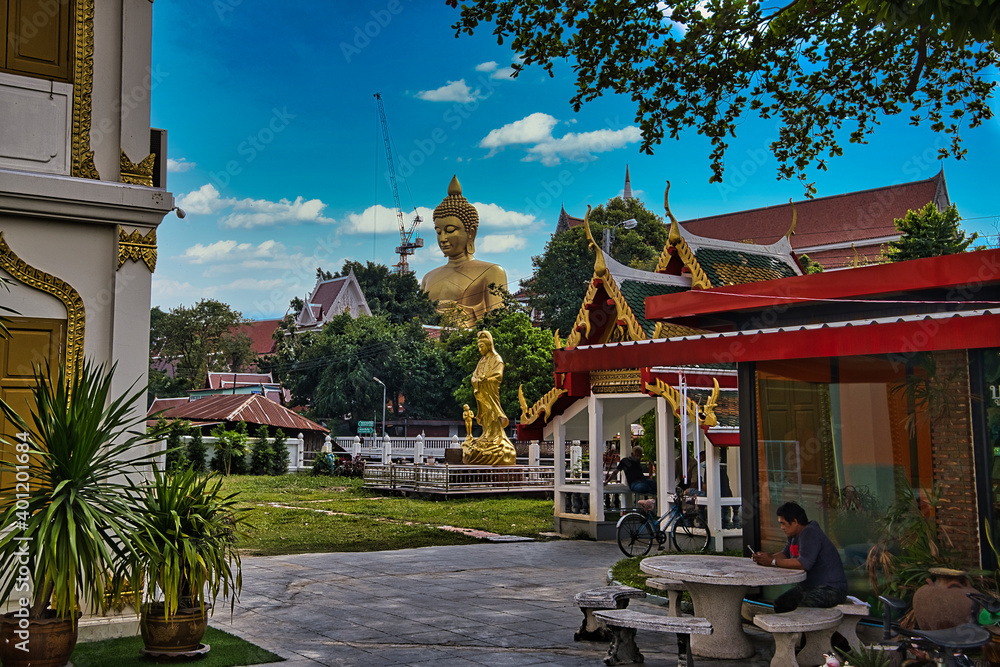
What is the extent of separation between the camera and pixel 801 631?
6090 mm

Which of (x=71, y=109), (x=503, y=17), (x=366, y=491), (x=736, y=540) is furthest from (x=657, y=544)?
(x=366, y=491)

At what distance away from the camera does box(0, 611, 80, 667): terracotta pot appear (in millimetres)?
5871

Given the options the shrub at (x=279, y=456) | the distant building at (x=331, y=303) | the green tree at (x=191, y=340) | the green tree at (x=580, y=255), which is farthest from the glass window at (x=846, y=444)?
the distant building at (x=331, y=303)

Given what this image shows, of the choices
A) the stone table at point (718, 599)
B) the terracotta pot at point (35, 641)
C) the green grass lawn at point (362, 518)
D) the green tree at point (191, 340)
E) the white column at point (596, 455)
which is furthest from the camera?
the green tree at point (191, 340)

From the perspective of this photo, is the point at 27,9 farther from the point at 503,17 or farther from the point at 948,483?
the point at 948,483

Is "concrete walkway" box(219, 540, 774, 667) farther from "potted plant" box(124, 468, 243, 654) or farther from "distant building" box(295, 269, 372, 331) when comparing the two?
"distant building" box(295, 269, 372, 331)

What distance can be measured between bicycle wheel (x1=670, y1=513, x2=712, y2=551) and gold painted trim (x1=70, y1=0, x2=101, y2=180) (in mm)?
8604

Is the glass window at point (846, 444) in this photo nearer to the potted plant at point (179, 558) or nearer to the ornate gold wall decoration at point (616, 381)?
the potted plant at point (179, 558)

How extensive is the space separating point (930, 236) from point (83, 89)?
24.2m

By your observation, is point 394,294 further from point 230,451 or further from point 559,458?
point 559,458

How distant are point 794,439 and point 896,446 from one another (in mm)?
995

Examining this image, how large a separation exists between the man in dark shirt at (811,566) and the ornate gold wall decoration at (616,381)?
700 centimetres

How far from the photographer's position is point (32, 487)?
694cm

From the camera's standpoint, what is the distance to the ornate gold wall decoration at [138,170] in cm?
780
